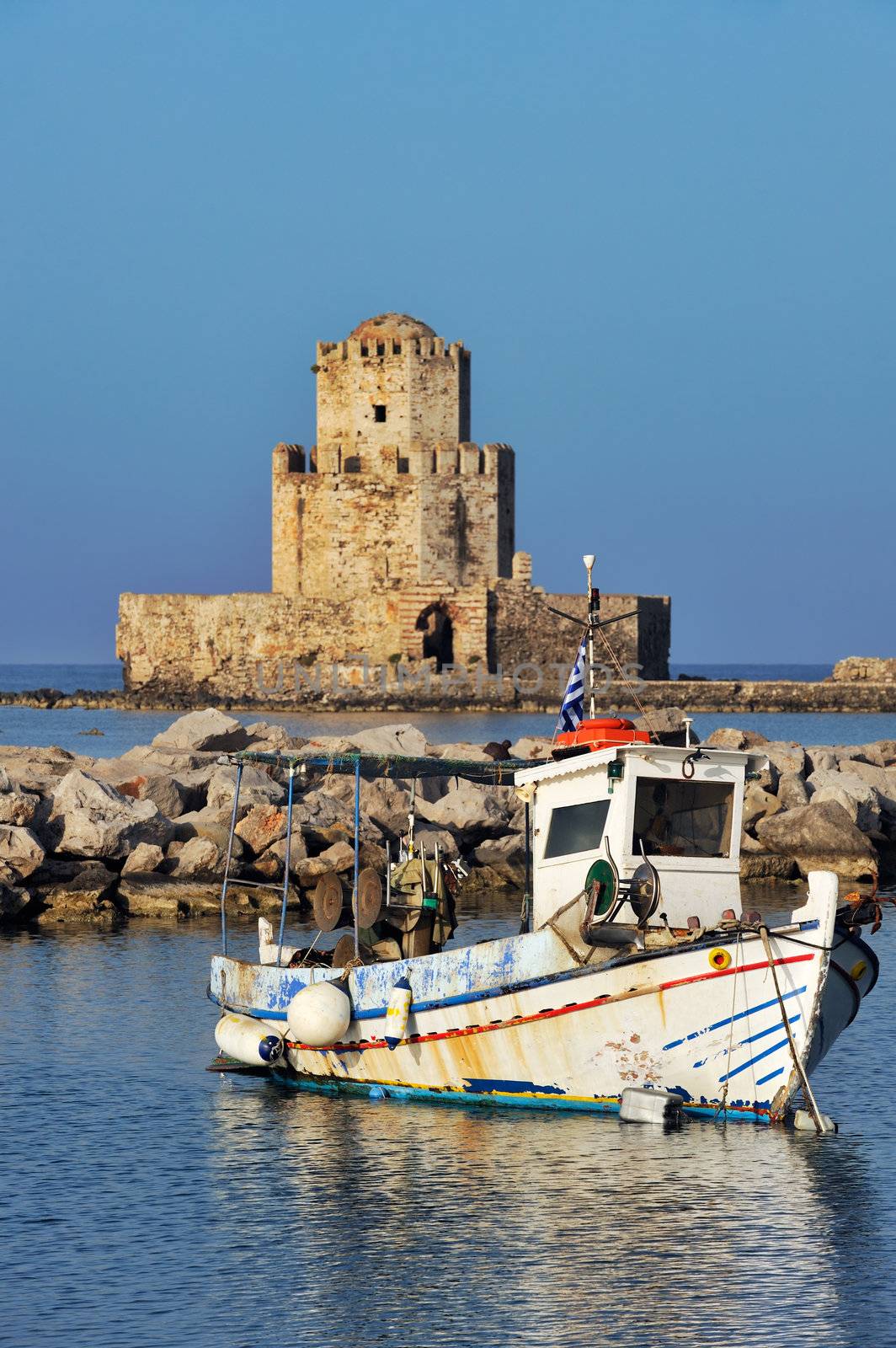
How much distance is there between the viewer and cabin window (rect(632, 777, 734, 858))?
11.8 m

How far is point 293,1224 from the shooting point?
9.61 metres

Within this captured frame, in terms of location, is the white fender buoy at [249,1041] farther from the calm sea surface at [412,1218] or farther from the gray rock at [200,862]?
the gray rock at [200,862]

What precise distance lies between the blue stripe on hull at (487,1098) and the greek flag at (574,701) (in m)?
2.49

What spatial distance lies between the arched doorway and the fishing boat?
160ft

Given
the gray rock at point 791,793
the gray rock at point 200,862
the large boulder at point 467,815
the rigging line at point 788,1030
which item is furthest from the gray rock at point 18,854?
the rigging line at point 788,1030

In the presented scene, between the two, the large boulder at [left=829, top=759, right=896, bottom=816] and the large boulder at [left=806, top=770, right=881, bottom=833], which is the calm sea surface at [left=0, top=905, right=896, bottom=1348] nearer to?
the large boulder at [left=806, top=770, right=881, bottom=833]

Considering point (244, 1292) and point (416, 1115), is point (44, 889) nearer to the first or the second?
point (416, 1115)

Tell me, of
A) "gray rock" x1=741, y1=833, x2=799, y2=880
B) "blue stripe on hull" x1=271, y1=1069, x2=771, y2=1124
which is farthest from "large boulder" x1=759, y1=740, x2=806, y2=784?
"blue stripe on hull" x1=271, y1=1069, x2=771, y2=1124

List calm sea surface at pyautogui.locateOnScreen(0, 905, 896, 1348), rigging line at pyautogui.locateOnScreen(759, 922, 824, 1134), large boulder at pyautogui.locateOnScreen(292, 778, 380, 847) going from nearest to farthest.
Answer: calm sea surface at pyautogui.locateOnScreen(0, 905, 896, 1348) → rigging line at pyautogui.locateOnScreen(759, 922, 824, 1134) → large boulder at pyautogui.locateOnScreen(292, 778, 380, 847)

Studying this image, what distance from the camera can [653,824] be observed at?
38.9 ft

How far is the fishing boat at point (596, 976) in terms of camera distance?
35.6 feet

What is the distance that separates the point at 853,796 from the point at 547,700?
37583 millimetres

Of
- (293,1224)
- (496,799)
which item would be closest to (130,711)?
(496,799)

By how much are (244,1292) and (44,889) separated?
11.3 metres
